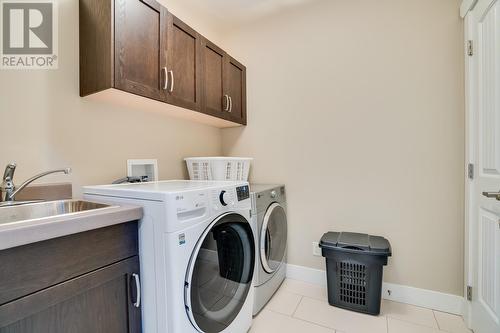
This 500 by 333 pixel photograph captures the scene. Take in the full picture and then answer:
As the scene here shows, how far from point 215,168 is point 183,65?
2.62 feet

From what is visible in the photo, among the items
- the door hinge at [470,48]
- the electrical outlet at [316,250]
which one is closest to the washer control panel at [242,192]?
the electrical outlet at [316,250]

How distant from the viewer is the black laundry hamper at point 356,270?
1595 millimetres

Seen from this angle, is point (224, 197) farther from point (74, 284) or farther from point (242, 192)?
point (74, 284)

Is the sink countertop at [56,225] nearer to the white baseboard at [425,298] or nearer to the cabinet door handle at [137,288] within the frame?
the cabinet door handle at [137,288]

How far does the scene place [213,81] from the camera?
6.49ft

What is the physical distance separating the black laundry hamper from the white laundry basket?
2.94ft

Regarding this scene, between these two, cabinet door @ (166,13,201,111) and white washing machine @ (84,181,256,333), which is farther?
cabinet door @ (166,13,201,111)

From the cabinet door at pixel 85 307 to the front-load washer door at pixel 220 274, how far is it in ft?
0.81

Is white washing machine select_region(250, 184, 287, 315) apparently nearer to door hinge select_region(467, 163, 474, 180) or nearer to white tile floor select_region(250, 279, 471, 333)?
white tile floor select_region(250, 279, 471, 333)

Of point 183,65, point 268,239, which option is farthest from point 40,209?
point 268,239

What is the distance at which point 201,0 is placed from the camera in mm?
2062

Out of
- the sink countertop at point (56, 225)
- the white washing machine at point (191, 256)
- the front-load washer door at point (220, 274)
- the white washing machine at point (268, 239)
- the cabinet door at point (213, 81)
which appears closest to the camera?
the sink countertop at point (56, 225)

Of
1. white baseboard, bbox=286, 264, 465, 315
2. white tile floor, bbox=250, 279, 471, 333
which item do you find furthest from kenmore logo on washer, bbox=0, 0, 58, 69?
white baseboard, bbox=286, 264, 465, 315

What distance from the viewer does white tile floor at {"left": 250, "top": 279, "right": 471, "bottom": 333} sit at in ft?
4.92
